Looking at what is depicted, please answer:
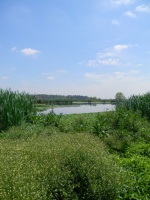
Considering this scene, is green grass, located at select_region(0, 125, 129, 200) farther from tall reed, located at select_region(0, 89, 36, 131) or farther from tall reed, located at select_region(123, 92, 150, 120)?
tall reed, located at select_region(123, 92, 150, 120)

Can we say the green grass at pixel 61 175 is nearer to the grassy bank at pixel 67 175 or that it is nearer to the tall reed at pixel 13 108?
the grassy bank at pixel 67 175

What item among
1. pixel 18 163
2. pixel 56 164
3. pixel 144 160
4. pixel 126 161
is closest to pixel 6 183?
pixel 18 163

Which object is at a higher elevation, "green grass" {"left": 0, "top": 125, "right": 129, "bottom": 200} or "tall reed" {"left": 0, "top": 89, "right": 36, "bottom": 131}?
"tall reed" {"left": 0, "top": 89, "right": 36, "bottom": 131}

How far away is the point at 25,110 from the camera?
12266 mm

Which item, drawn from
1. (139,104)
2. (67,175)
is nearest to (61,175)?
(67,175)

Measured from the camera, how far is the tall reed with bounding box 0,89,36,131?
1088cm

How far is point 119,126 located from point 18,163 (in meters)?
6.24

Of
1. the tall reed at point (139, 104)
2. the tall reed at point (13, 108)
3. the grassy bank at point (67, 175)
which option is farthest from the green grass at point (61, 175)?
the tall reed at point (139, 104)

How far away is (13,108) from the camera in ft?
36.3

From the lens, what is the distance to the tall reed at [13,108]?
1088 cm

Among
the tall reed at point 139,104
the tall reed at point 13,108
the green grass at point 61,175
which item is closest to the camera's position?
the green grass at point 61,175

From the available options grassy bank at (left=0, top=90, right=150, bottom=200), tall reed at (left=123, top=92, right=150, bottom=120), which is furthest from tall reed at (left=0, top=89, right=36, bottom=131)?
tall reed at (left=123, top=92, right=150, bottom=120)

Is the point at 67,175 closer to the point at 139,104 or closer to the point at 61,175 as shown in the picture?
the point at 61,175

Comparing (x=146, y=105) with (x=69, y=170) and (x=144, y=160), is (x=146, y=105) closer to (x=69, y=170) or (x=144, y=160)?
(x=144, y=160)
